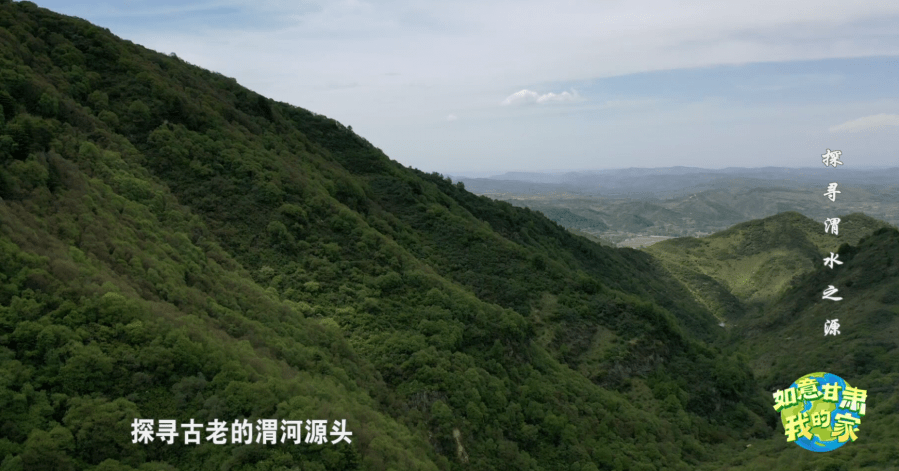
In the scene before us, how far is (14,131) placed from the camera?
27.9 metres

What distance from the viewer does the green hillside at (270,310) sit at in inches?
777

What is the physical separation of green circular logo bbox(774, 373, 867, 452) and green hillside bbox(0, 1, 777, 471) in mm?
7280

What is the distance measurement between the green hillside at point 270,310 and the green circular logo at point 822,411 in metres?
7.28

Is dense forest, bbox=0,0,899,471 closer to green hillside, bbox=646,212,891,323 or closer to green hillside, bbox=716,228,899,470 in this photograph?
green hillside, bbox=716,228,899,470

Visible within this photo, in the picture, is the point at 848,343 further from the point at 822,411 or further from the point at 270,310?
the point at 270,310

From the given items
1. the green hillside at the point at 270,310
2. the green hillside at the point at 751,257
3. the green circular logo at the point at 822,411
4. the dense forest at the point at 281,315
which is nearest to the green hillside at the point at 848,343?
the dense forest at the point at 281,315

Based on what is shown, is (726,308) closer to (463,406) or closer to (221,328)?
(463,406)

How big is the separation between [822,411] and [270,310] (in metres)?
33.5

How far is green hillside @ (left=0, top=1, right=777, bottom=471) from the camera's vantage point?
19.7 meters

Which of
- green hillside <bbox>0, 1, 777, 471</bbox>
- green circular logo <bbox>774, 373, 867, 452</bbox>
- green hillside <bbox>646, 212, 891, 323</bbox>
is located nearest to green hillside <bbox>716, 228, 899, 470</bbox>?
green circular logo <bbox>774, 373, 867, 452</bbox>

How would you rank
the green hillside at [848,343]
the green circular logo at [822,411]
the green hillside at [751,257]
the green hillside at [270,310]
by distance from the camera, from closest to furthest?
1. the green hillside at [270,310]
2. the green circular logo at [822,411]
3. the green hillside at [848,343]
4. the green hillside at [751,257]

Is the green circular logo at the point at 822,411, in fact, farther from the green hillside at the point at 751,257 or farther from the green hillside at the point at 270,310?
the green hillside at the point at 751,257

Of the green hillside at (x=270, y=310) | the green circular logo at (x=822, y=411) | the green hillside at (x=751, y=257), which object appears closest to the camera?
the green hillside at (x=270, y=310)

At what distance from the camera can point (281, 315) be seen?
31016 millimetres
